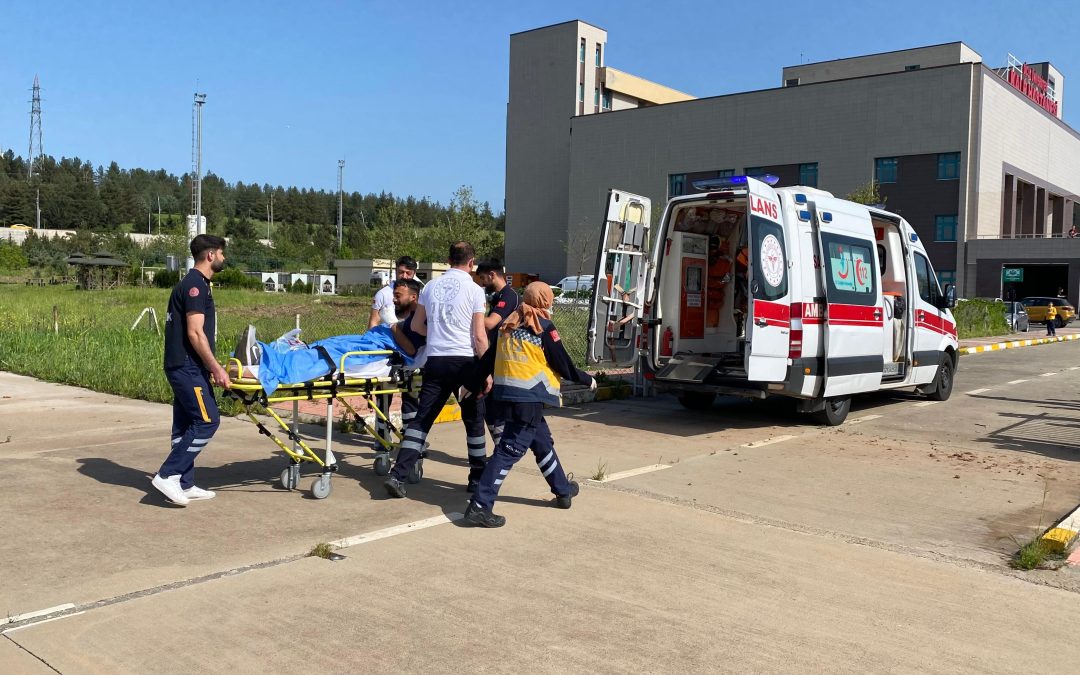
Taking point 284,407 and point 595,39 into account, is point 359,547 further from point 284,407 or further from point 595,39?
point 595,39

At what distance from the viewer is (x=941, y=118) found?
55094mm

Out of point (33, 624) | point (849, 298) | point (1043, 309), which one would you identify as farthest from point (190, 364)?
point (1043, 309)

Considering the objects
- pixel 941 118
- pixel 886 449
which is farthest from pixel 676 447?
pixel 941 118

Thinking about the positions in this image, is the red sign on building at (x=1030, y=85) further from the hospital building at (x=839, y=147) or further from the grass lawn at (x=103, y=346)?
the grass lawn at (x=103, y=346)

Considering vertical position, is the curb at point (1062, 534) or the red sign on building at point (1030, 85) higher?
the red sign on building at point (1030, 85)

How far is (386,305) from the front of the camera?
374 inches

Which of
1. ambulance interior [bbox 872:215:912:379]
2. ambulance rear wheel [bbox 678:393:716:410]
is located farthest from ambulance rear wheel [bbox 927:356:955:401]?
ambulance rear wheel [bbox 678:393:716:410]

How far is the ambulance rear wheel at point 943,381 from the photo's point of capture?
13.9m

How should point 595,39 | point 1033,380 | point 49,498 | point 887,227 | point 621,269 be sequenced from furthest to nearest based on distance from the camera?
point 595,39 < point 1033,380 < point 887,227 < point 621,269 < point 49,498

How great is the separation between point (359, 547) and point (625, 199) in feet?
23.1

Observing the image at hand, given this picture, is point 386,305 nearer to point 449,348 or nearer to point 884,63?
point 449,348

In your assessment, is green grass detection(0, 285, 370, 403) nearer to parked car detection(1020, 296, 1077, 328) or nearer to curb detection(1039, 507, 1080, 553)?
curb detection(1039, 507, 1080, 553)

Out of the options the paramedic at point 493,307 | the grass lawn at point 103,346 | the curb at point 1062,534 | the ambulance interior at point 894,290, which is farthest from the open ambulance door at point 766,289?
the grass lawn at point 103,346

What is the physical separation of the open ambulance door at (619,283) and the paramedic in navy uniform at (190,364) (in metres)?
5.53
